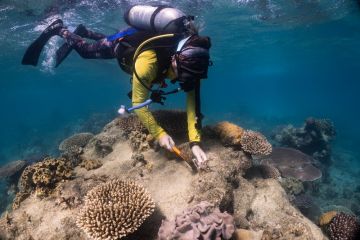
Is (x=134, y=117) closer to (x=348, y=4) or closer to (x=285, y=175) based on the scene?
(x=285, y=175)

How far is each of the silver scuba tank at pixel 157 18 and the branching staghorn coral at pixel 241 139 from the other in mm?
2503

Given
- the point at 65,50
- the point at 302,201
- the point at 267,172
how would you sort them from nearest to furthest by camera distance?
the point at 267,172 → the point at 65,50 → the point at 302,201

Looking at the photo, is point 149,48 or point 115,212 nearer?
point 115,212

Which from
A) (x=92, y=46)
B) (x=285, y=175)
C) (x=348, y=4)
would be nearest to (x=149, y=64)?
(x=92, y=46)

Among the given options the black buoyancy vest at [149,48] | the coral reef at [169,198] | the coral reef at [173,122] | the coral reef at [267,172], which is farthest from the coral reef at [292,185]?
the black buoyancy vest at [149,48]

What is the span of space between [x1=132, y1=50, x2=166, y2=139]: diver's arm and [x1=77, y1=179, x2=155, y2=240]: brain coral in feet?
4.47

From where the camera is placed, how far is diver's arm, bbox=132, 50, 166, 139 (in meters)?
5.30

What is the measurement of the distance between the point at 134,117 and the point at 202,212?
4.31 meters

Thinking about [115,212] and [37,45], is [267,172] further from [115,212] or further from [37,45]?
[37,45]

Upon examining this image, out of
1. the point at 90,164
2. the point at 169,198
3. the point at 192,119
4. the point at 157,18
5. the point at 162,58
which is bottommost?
the point at 90,164

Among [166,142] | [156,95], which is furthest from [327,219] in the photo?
[156,95]

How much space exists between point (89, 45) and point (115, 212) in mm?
5598

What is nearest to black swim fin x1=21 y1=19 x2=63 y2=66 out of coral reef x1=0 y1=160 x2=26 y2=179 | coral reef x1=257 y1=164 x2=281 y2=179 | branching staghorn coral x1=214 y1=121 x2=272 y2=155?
coral reef x1=0 y1=160 x2=26 y2=179

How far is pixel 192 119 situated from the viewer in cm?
610
